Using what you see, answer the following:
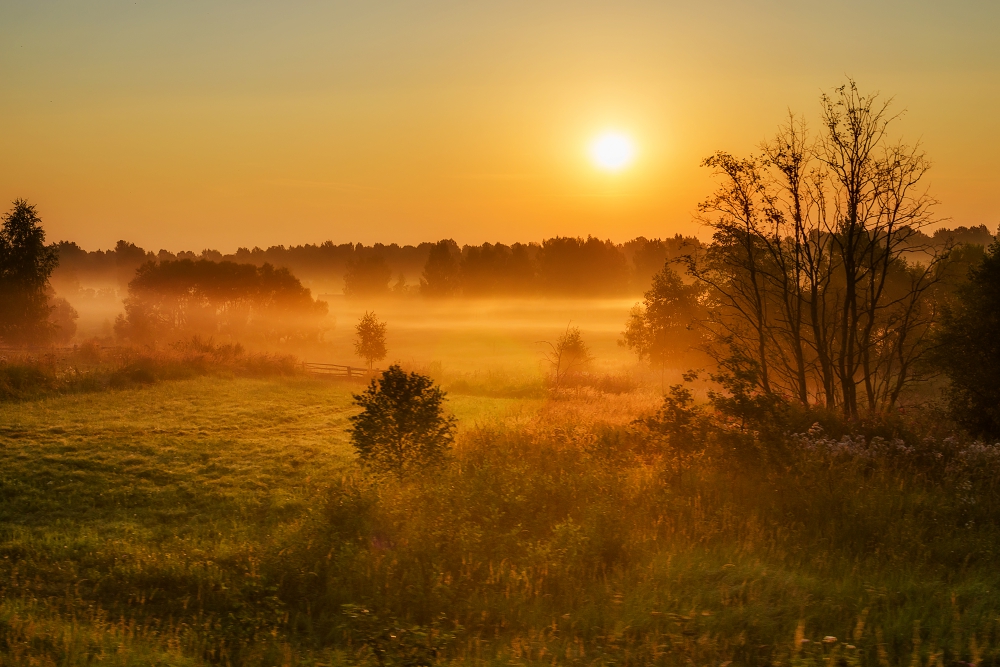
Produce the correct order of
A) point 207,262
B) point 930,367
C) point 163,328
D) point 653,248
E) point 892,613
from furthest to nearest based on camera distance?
point 653,248 → point 207,262 → point 163,328 → point 930,367 → point 892,613

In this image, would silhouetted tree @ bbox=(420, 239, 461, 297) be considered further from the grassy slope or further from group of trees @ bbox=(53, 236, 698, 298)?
the grassy slope

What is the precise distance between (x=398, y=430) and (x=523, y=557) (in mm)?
4955

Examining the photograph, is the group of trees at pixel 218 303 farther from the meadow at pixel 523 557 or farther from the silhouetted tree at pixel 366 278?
the meadow at pixel 523 557

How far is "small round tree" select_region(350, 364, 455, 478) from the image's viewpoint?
13.1 metres

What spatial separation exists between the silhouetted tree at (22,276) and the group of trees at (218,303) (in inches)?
700

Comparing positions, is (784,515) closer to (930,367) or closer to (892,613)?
(892,613)

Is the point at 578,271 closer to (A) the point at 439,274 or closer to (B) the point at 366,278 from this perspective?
(A) the point at 439,274

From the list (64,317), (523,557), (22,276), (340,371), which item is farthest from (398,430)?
(64,317)

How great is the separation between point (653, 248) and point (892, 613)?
120m

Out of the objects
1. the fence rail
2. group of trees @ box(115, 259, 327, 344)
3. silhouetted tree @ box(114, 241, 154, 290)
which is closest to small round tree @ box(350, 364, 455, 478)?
the fence rail

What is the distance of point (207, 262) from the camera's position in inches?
3214

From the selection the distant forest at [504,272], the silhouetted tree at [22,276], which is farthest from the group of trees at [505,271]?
the silhouetted tree at [22,276]

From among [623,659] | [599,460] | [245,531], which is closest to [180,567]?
[245,531]

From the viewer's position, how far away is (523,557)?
8961 millimetres
